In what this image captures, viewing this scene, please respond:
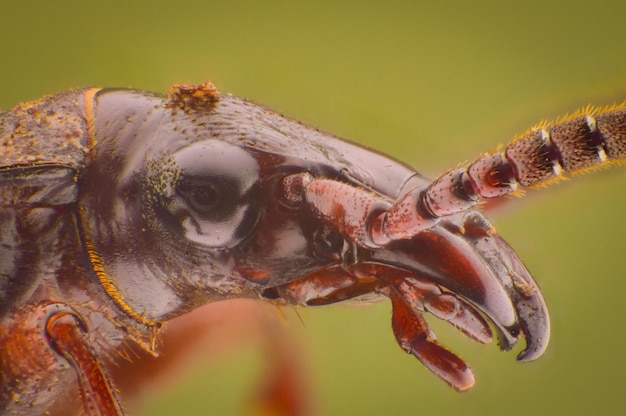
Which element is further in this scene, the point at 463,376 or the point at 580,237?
the point at 580,237

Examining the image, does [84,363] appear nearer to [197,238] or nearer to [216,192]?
[197,238]

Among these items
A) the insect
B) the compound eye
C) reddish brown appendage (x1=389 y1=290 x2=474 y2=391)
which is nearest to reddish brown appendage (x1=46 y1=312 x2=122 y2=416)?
the insect

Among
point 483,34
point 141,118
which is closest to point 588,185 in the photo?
point 141,118

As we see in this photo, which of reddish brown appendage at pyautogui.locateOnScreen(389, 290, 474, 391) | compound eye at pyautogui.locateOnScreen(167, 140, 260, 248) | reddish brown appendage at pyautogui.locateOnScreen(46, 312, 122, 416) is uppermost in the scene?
compound eye at pyautogui.locateOnScreen(167, 140, 260, 248)

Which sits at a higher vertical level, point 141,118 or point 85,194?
point 141,118

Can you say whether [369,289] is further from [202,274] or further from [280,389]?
[280,389]

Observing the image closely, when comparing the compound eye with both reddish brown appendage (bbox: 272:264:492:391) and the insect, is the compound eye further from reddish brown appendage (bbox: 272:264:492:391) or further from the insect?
reddish brown appendage (bbox: 272:264:492:391)
